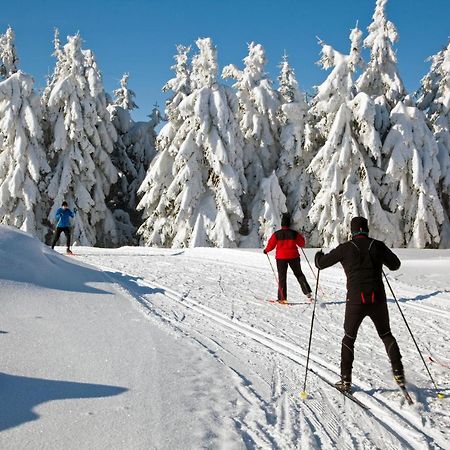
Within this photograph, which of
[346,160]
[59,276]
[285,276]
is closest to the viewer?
[59,276]

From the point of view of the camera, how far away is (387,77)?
25422 millimetres

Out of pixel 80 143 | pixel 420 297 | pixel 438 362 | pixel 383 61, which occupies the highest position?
pixel 383 61

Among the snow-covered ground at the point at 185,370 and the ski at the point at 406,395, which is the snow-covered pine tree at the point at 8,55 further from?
the ski at the point at 406,395

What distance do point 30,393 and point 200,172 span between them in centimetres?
2128

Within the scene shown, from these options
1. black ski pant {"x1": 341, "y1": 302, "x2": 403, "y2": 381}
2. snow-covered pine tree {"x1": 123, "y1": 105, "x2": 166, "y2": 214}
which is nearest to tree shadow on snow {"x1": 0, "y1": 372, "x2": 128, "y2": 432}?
black ski pant {"x1": 341, "y1": 302, "x2": 403, "y2": 381}

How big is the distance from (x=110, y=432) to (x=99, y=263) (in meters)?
10.6

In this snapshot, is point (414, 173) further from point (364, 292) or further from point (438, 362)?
point (364, 292)

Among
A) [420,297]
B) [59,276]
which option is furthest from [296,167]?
[59,276]

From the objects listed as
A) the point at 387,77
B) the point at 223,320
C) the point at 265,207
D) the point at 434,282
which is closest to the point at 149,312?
the point at 223,320

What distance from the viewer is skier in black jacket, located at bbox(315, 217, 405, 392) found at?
15.2 ft

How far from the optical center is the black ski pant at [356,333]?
4.62 m

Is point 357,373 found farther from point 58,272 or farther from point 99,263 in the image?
point 99,263

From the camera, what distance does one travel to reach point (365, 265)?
4.66 metres

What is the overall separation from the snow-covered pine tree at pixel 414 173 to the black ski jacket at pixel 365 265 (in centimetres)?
1904
